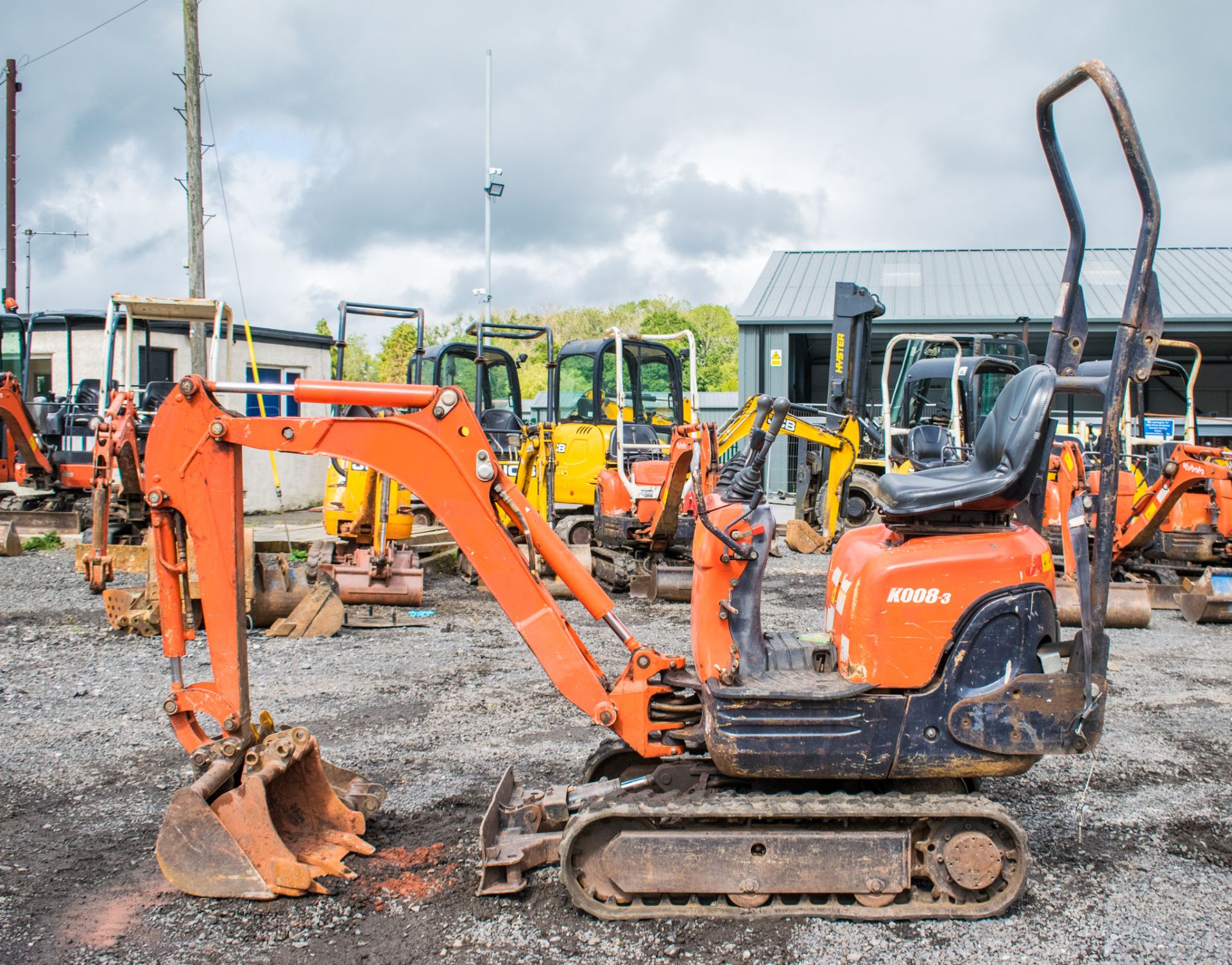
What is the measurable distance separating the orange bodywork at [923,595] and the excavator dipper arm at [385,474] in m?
0.84

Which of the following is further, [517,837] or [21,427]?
[21,427]

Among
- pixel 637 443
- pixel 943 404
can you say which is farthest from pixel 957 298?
pixel 637 443

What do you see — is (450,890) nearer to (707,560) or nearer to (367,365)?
(707,560)

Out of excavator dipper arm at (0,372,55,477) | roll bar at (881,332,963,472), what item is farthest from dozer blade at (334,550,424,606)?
excavator dipper arm at (0,372,55,477)

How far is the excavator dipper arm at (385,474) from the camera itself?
12.4 feet

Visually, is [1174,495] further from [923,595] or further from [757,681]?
[757,681]

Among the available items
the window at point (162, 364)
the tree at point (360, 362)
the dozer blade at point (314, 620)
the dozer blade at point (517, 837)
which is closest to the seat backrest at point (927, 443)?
the dozer blade at point (314, 620)

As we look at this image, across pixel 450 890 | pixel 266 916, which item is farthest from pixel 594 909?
pixel 266 916

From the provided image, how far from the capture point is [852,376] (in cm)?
1346

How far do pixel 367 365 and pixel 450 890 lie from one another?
4393cm

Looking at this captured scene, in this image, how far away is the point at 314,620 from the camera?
8.12 metres

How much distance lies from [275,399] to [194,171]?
5155 millimetres

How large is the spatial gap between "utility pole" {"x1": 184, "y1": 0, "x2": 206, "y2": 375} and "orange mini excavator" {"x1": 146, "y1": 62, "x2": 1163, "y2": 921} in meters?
11.5

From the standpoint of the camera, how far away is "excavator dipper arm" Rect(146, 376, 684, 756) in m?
3.78
